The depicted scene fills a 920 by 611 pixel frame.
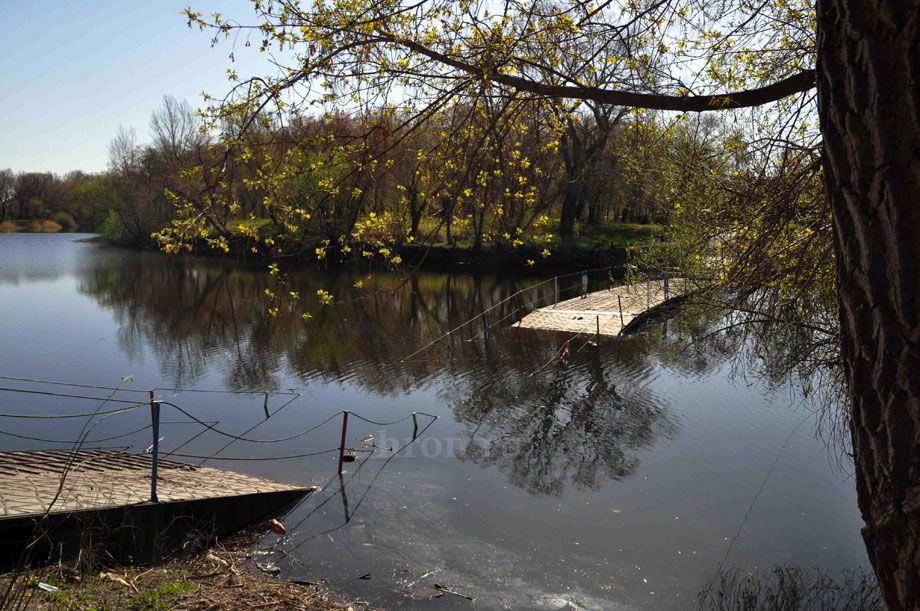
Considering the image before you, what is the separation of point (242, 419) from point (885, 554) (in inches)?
513

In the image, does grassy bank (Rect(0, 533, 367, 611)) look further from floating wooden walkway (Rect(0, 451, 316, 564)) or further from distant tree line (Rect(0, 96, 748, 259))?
distant tree line (Rect(0, 96, 748, 259))

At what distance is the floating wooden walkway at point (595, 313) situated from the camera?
2228cm

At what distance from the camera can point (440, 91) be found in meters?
5.43

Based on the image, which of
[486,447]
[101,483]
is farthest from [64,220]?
[101,483]

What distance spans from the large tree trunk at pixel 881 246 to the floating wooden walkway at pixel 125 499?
5820 millimetres

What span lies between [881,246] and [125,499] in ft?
24.9

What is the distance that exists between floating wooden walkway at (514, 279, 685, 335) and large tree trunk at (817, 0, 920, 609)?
61.8ft

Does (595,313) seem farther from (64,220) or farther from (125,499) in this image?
(64,220)

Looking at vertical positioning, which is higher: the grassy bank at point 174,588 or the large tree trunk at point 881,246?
the large tree trunk at point 881,246

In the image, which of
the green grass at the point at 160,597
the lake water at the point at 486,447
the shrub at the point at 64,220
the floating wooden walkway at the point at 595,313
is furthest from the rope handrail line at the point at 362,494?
the shrub at the point at 64,220

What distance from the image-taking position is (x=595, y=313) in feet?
80.1

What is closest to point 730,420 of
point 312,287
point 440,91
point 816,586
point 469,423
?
point 469,423

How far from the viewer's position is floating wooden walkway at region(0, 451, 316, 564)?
22.2 ft

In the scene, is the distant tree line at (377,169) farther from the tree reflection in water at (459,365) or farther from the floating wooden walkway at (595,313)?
the floating wooden walkway at (595,313)
